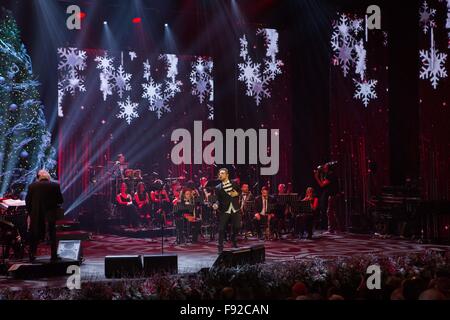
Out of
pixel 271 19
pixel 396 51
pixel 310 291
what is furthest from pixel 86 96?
pixel 310 291

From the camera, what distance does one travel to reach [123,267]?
311 inches

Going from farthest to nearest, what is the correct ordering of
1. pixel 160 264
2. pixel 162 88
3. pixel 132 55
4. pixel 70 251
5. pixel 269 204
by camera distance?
pixel 162 88, pixel 132 55, pixel 269 204, pixel 70 251, pixel 160 264

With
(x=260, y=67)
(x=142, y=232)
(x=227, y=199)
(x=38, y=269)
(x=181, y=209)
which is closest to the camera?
(x=38, y=269)

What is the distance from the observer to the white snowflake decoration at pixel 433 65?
1269 cm

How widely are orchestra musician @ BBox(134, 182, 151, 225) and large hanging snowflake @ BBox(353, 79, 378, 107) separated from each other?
6248 mm

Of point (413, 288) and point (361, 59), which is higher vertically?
point (361, 59)

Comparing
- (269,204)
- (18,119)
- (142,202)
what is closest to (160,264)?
(269,204)

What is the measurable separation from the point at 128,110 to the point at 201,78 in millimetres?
2622

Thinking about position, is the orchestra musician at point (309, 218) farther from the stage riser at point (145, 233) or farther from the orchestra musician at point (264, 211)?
the stage riser at point (145, 233)

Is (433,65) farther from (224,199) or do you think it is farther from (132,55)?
(132,55)

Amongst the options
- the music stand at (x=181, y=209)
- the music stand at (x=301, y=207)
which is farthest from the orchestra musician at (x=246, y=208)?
the music stand at (x=181, y=209)

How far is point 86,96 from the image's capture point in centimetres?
1808

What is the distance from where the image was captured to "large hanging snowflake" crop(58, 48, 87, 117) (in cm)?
1748

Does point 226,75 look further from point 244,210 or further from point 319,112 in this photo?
point 244,210
